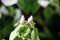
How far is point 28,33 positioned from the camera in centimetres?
83

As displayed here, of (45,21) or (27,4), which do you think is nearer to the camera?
(27,4)

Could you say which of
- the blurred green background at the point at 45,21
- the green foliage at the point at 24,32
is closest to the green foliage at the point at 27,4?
the blurred green background at the point at 45,21

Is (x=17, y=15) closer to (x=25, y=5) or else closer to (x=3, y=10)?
(x=3, y=10)

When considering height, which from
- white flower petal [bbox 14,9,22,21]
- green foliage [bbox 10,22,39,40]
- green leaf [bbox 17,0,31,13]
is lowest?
green foliage [bbox 10,22,39,40]

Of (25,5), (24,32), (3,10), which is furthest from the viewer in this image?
(3,10)

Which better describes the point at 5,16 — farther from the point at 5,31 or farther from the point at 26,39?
the point at 26,39

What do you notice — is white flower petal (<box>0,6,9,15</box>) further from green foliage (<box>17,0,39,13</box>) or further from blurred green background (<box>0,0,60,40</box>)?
green foliage (<box>17,0,39,13</box>)

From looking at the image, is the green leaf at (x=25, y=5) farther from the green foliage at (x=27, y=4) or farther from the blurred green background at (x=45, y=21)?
the blurred green background at (x=45, y=21)

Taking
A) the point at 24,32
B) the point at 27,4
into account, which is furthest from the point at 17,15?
the point at 24,32

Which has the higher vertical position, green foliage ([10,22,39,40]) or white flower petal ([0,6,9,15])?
white flower petal ([0,6,9,15])

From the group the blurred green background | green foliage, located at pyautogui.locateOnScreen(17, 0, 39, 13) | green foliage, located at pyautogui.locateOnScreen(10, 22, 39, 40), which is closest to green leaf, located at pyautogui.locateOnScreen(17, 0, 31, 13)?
green foliage, located at pyautogui.locateOnScreen(17, 0, 39, 13)

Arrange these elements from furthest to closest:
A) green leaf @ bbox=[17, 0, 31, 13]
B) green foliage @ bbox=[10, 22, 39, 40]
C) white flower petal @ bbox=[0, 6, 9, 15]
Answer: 1. white flower petal @ bbox=[0, 6, 9, 15]
2. green leaf @ bbox=[17, 0, 31, 13]
3. green foliage @ bbox=[10, 22, 39, 40]

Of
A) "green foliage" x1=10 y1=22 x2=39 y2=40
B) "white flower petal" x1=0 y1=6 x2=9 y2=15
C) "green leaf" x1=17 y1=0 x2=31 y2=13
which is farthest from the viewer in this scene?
"white flower petal" x1=0 y1=6 x2=9 y2=15

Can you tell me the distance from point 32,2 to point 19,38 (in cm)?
56
